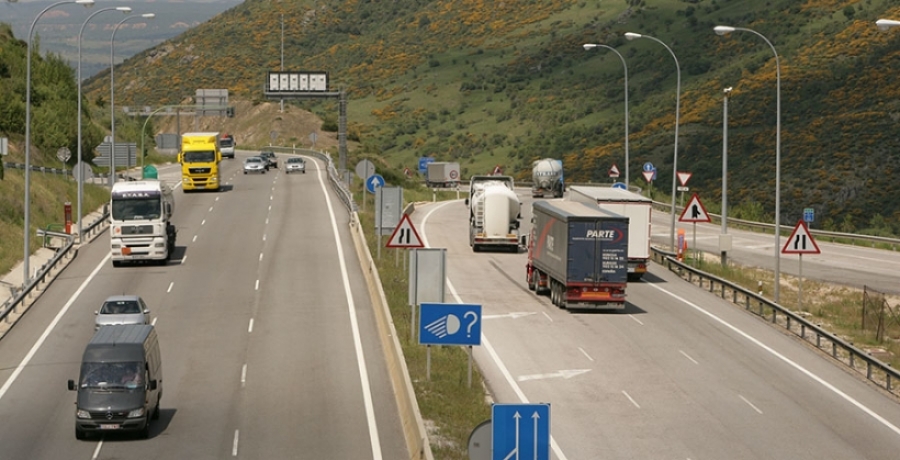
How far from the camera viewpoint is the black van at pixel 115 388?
947 inches

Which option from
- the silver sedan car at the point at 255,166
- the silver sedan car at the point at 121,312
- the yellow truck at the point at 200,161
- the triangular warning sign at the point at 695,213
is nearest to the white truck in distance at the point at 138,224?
the silver sedan car at the point at 121,312

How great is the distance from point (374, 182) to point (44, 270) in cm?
1242

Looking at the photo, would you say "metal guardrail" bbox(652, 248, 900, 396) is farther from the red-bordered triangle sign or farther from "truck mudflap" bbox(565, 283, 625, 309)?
"truck mudflap" bbox(565, 283, 625, 309)

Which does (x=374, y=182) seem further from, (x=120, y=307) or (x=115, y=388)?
(x=115, y=388)

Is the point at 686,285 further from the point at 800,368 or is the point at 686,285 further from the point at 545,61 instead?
the point at 545,61

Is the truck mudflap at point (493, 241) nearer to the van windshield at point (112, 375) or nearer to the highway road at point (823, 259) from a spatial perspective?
the highway road at point (823, 259)

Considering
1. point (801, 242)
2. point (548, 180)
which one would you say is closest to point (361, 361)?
point (801, 242)

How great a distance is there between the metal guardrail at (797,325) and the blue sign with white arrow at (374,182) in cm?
1209

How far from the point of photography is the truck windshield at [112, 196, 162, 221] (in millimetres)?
47156

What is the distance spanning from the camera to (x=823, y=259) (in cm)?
5706

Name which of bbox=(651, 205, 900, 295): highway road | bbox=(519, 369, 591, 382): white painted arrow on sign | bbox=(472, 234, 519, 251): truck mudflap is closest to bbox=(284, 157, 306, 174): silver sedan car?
bbox=(651, 205, 900, 295): highway road

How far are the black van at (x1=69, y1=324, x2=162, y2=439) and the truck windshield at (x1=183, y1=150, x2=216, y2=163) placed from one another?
48958 millimetres

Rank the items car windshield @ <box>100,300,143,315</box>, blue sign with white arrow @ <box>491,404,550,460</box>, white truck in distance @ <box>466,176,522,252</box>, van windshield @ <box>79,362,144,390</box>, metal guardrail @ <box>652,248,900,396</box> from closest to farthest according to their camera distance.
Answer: blue sign with white arrow @ <box>491,404,550,460</box> → van windshield @ <box>79,362,144,390</box> → metal guardrail @ <box>652,248,900,396</box> → car windshield @ <box>100,300,143,315</box> → white truck in distance @ <box>466,176,522,252</box>

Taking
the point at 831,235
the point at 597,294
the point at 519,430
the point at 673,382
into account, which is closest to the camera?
the point at 519,430
